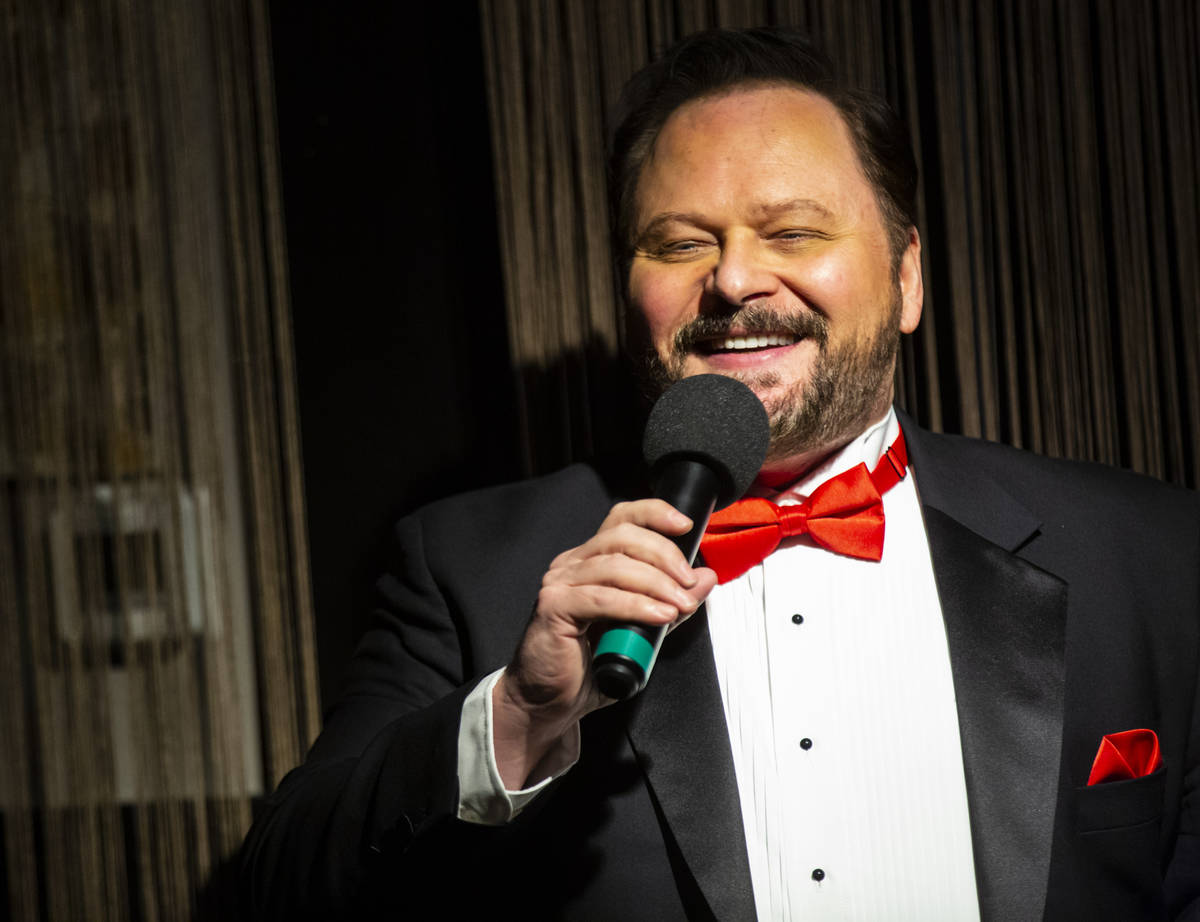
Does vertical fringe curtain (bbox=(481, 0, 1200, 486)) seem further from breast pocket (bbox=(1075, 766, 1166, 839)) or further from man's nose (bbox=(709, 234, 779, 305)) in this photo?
breast pocket (bbox=(1075, 766, 1166, 839))

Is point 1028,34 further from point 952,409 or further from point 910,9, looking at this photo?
point 952,409

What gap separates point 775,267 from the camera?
4.76 feet

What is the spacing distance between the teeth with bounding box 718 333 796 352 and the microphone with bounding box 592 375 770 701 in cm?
24

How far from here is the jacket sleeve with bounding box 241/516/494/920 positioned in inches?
47.8

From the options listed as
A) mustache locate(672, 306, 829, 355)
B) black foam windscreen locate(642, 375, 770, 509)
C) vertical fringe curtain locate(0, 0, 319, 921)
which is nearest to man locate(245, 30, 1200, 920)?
mustache locate(672, 306, 829, 355)

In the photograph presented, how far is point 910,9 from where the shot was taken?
1.83 meters

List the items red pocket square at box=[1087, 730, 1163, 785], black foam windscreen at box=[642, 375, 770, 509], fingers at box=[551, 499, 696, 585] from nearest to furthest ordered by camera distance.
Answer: fingers at box=[551, 499, 696, 585] < black foam windscreen at box=[642, 375, 770, 509] < red pocket square at box=[1087, 730, 1163, 785]

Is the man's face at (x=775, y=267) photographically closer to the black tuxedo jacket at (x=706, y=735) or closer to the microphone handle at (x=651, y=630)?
the black tuxedo jacket at (x=706, y=735)

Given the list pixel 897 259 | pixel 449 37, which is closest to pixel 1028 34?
pixel 897 259

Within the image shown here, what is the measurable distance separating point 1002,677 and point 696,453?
1.96 feet

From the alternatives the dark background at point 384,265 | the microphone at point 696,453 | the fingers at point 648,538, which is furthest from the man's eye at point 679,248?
the fingers at point 648,538

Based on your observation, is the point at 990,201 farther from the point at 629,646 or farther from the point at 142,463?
the point at 142,463

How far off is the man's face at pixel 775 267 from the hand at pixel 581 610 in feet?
1.49

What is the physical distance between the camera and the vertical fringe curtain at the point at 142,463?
6.12ft
